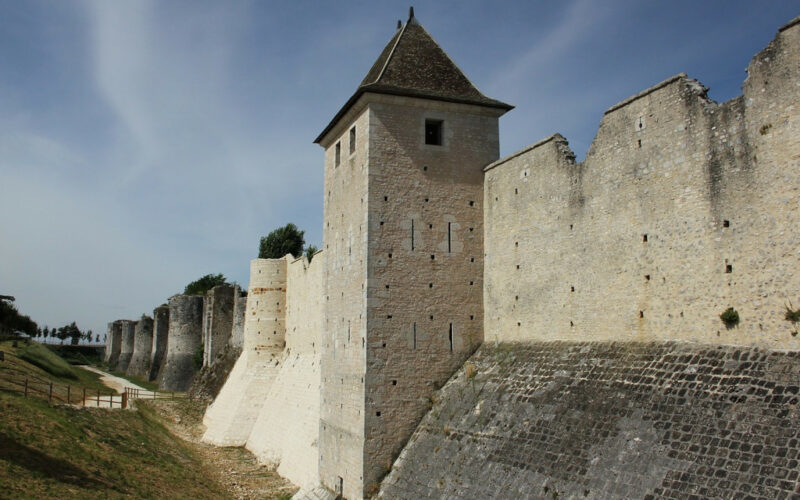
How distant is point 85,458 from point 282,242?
36.3 metres

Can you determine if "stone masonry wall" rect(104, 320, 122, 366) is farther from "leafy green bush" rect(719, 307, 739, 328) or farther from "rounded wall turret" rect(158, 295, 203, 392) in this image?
"leafy green bush" rect(719, 307, 739, 328)

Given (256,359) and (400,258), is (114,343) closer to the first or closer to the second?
(256,359)

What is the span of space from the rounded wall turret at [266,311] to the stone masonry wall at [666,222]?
14611 millimetres

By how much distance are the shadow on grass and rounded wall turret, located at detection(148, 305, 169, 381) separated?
34.9 metres

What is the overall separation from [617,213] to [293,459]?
12.4 metres

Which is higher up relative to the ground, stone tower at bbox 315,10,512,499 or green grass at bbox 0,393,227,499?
stone tower at bbox 315,10,512,499

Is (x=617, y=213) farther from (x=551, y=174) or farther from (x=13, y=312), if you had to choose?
(x=13, y=312)

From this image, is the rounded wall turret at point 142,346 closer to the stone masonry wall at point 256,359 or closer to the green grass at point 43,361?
the green grass at point 43,361

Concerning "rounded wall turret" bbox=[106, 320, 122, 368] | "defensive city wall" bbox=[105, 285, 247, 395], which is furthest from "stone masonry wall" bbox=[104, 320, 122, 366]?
"defensive city wall" bbox=[105, 285, 247, 395]

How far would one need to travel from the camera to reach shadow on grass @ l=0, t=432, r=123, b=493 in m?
13.3

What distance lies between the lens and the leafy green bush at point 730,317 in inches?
361

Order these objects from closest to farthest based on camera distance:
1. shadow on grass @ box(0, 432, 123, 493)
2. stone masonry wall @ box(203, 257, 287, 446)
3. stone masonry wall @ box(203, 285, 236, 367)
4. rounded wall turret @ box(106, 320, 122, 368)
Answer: shadow on grass @ box(0, 432, 123, 493) < stone masonry wall @ box(203, 257, 287, 446) < stone masonry wall @ box(203, 285, 236, 367) < rounded wall turret @ box(106, 320, 122, 368)

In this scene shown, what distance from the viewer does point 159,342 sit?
158 feet

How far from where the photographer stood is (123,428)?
20.0 meters
